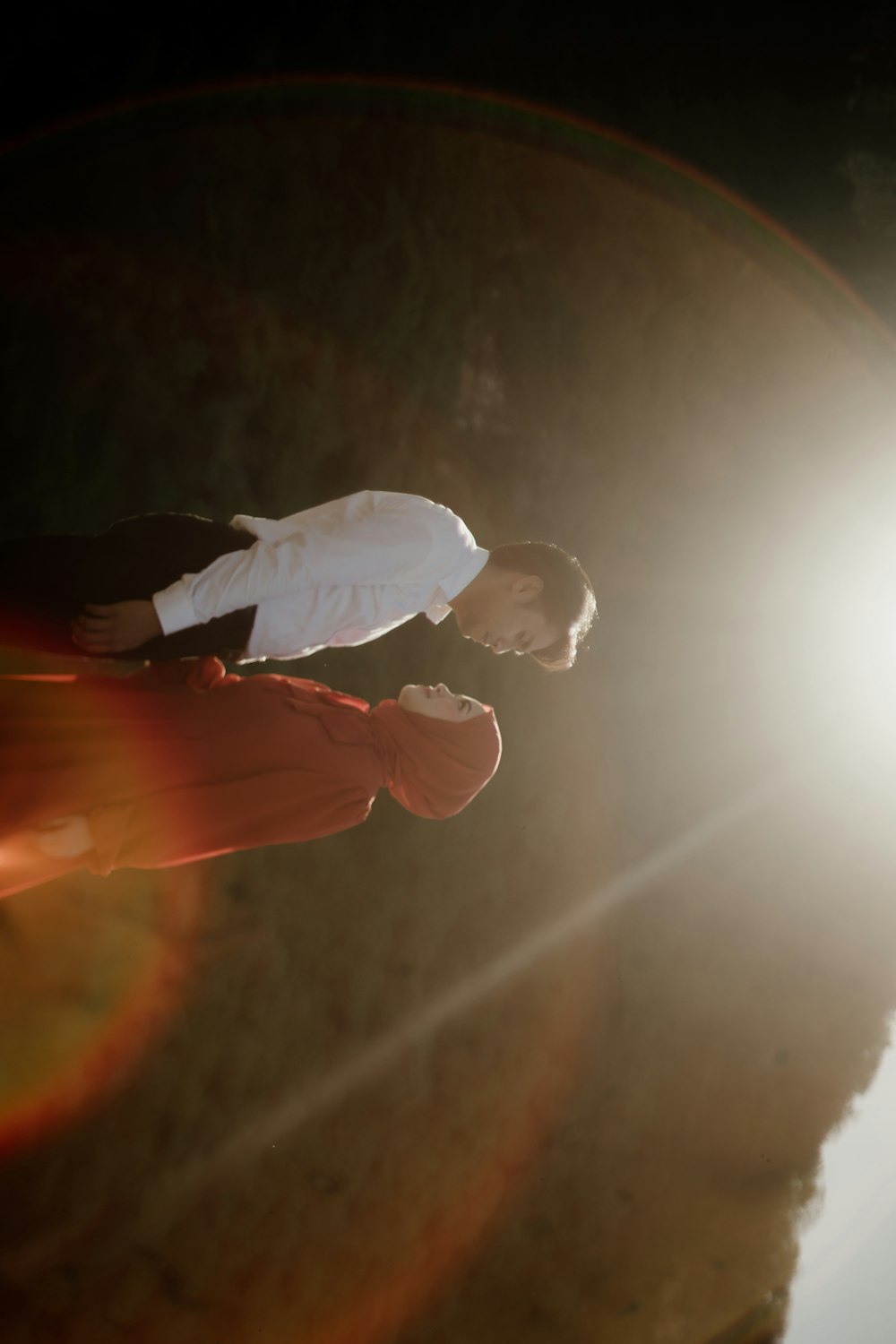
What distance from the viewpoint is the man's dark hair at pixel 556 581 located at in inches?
50.0

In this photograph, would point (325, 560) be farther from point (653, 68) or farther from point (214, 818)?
point (653, 68)

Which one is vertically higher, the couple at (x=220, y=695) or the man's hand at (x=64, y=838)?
the couple at (x=220, y=695)

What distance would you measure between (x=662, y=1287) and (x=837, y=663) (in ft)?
7.31

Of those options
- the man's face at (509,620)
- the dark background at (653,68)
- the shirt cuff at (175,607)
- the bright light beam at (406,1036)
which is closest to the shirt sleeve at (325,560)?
the shirt cuff at (175,607)

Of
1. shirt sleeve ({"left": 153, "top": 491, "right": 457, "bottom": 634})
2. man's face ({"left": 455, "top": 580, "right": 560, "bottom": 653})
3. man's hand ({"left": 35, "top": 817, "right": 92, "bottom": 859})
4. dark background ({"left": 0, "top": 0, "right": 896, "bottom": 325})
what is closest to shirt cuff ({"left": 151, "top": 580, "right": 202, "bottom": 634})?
shirt sleeve ({"left": 153, "top": 491, "right": 457, "bottom": 634})

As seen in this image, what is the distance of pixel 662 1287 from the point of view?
2.76m

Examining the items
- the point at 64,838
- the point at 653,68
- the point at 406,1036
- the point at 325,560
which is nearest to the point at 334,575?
the point at 325,560

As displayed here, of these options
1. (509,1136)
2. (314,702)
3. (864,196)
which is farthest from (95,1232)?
(864,196)

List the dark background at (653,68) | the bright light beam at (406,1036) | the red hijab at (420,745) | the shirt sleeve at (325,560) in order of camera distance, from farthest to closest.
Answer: the bright light beam at (406,1036), the dark background at (653,68), the red hijab at (420,745), the shirt sleeve at (325,560)

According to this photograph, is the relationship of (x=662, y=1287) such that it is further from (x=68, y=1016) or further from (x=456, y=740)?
(x=456, y=740)

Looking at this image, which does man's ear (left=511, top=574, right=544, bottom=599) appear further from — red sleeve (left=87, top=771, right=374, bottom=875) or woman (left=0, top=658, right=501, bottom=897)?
red sleeve (left=87, top=771, right=374, bottom=875)

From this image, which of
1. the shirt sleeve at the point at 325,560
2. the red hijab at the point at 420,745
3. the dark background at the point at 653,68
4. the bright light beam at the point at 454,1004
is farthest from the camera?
the bright light beam at the point at 454,1004

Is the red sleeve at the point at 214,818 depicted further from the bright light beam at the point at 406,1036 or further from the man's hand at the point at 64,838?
the bright light beam at the point at 406,1036

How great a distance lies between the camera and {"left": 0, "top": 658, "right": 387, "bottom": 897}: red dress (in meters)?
1.11
